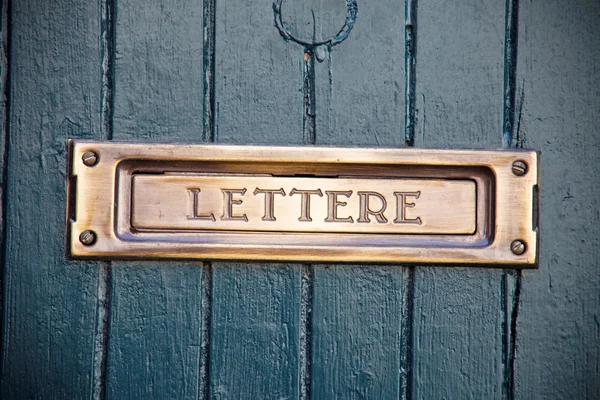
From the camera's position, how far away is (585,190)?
574 millimetres

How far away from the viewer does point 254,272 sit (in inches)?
22.2

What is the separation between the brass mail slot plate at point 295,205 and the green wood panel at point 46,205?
0.03 m

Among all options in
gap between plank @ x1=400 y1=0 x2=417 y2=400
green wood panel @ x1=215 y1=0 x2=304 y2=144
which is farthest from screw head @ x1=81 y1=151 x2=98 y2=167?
gap between plank @ x1=400 y1=0 x2=417 y2=400

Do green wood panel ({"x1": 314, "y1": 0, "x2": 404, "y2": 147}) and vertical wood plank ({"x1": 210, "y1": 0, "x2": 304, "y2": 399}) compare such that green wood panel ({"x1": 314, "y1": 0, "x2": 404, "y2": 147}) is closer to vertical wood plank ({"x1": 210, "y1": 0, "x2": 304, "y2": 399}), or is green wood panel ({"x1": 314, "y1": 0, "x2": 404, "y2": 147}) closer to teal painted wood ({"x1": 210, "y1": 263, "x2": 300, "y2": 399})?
vertical wood plank ({"x1": 210, "y1": 0, "x2": 304, "y2": 399})

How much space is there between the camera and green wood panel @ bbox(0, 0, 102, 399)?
0.56 meters

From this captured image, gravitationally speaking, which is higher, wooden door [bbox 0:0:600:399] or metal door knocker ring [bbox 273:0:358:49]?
metal door knocker ring [bbox 273:0:358:49]

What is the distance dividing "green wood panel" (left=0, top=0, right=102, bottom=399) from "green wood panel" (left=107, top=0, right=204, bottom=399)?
0.03m

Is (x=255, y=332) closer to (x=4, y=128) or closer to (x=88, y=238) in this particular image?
(x=88, y=238)

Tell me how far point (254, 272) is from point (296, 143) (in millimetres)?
155

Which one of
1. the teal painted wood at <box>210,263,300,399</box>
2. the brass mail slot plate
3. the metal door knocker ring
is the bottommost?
the teal painted wood at <box>210,263,300,399</box>

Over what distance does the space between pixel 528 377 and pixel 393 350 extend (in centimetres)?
16

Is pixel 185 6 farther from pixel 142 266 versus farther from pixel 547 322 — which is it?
pixel 547 322

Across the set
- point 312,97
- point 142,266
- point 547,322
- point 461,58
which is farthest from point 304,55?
point 547,322

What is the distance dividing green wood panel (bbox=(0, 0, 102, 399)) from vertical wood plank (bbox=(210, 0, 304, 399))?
14 cm
